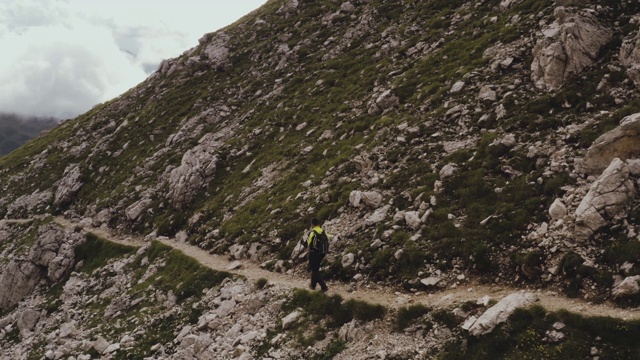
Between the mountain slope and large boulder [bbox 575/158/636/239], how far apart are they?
0.18 ft

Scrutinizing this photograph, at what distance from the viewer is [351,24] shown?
189 ft

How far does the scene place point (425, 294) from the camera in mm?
18141

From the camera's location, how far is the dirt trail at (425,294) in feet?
44.3

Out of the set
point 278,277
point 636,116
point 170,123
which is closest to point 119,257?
point 278,277

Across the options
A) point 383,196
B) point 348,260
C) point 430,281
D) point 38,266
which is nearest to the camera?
point 430,281

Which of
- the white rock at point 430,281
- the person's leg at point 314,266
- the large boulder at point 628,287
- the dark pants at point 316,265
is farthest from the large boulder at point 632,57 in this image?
the person's leg at point 314,266

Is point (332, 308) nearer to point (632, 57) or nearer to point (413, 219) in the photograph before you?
point (413, 219)

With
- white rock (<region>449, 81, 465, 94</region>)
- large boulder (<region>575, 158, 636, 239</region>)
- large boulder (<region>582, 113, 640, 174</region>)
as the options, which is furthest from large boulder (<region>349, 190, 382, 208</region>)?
large boulder (<region>575, 158, 636, 239</region>)

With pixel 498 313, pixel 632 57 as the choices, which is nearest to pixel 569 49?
pixel 632 57

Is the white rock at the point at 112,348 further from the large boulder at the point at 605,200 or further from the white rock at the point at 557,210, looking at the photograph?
the large boulder at the point at 605,200

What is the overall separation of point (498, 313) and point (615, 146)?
9340 mm

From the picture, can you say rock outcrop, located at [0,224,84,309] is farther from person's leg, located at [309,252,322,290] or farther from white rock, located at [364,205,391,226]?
white rock, located at [364,205,391,226]

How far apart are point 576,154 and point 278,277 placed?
1774 cm

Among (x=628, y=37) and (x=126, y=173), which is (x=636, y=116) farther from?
(x=126, y=173)
